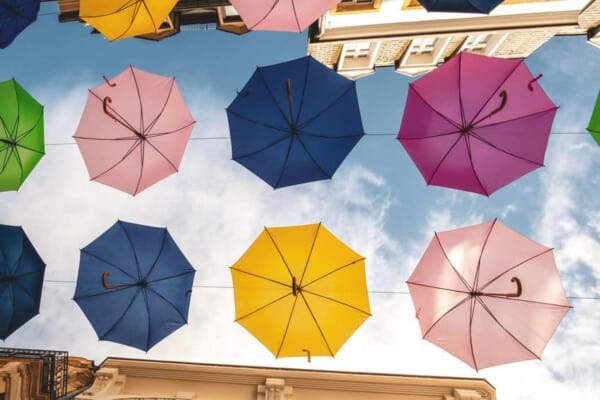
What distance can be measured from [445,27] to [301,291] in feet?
40.1

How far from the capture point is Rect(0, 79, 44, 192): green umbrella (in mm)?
8203

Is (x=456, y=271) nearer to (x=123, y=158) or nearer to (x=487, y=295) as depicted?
(x=487, y=295)

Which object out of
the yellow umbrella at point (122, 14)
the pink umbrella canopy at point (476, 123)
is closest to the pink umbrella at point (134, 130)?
Answer: the yellow umbrella at point (122, 14)

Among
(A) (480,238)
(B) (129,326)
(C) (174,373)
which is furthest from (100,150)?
(A) (480,238)

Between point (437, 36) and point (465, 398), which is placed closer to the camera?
point (465, 398)

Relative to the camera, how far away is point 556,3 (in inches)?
525

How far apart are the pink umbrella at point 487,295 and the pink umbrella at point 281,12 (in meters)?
4.90

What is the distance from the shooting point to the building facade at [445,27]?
44.4 feet

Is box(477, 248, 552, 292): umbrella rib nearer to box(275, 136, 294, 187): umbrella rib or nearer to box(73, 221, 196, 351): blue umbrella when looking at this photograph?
box(275, 136, 294, 187): umbrella rib

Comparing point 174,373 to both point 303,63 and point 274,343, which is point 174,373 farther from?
point 303,63

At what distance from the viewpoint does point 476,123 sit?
6836 mm

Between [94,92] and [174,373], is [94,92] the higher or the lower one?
the higher one

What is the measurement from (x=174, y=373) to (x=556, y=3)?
18077 millimetres

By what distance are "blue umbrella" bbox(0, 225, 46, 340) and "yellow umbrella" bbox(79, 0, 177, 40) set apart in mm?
5381
